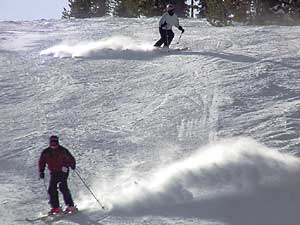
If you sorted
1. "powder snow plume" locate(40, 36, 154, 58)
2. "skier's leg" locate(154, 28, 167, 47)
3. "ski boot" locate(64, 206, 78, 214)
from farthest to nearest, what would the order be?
"powder snow plume" locate(40, 36, 154, 58)
"skier's leg" locate(154, 28, 167, 47)
"ski boot" locate(64, 206, 78, 214)

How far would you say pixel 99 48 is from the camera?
22172 millimetres

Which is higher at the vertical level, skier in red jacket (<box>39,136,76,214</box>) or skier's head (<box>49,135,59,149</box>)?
skier's head (<box>49,135,59,149</box>)

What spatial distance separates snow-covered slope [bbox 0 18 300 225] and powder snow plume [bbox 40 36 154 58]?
0.17 feet

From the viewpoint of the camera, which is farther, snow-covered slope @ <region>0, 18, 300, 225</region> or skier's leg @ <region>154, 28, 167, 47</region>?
skier's leg @ <region>154, 28, 167, 47</region>

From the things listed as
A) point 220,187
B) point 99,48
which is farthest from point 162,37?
point 220,187

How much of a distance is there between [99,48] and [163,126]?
365 inches

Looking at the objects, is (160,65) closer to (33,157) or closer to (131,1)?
(33,157)

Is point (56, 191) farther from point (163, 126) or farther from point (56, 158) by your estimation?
point (163, 126)

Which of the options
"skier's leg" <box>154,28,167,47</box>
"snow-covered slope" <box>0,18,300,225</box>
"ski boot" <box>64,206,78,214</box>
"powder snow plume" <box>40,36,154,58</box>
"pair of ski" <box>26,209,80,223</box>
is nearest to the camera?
"pair of ski" <box>26,209,80,223</box>

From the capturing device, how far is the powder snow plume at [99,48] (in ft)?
71.3

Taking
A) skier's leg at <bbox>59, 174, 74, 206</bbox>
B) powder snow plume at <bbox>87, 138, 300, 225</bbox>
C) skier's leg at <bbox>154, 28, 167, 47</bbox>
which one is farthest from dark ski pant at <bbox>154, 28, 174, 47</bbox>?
skier's leg at <bbox>59, 174, 74, 206</bbox>

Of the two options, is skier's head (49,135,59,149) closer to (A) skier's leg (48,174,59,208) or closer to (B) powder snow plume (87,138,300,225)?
(A) skier's leg (48,174,59,208)

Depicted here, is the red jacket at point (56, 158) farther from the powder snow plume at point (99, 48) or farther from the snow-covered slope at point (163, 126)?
the powder snow plume at point (99, 48)

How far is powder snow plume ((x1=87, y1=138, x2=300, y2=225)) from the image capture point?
360 inches
